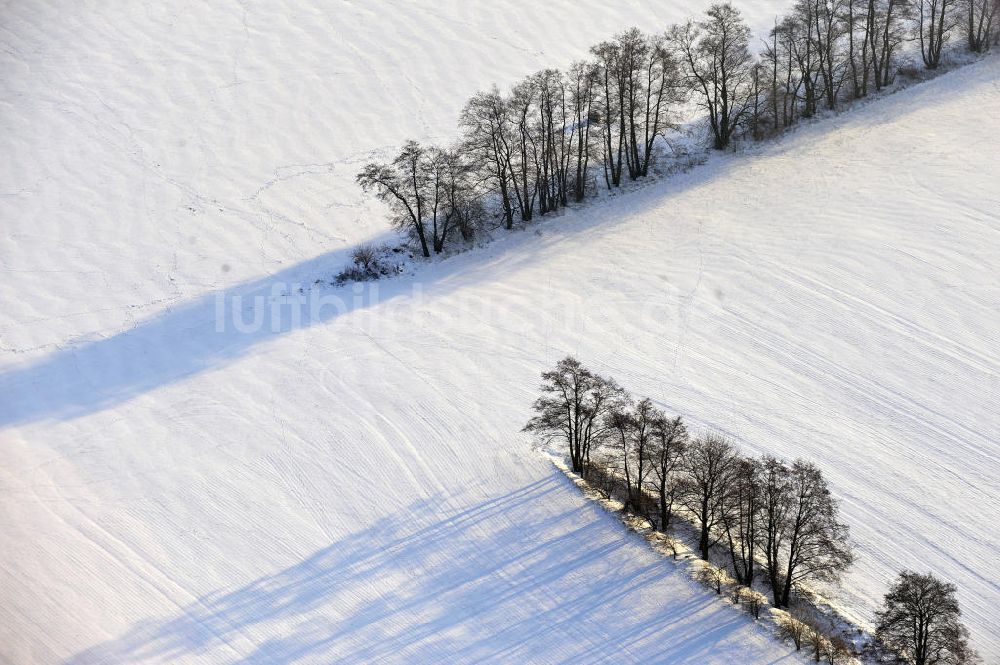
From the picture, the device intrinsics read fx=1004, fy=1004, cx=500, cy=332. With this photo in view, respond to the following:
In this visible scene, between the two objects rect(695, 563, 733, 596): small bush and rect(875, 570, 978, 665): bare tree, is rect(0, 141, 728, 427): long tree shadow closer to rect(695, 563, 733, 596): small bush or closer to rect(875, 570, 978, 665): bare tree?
rect(695, 563, 733, 596): small bush

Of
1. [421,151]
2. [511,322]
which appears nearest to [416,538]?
[511,322]

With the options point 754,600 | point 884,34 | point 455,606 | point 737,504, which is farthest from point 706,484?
point 884,34

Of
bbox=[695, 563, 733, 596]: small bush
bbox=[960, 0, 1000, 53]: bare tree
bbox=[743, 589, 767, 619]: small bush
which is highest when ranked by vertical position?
bbox=[960, 0, 1000, 53]: bare tree

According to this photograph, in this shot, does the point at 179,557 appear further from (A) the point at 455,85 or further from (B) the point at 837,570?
(A) the point at 455,85

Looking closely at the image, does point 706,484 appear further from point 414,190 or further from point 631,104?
point 631,104

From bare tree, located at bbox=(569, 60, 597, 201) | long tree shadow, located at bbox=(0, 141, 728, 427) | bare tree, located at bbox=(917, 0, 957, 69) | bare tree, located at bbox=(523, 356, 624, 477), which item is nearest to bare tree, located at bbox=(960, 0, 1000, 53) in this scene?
bare tree, located at bbox=(917, 0, 957, 69)

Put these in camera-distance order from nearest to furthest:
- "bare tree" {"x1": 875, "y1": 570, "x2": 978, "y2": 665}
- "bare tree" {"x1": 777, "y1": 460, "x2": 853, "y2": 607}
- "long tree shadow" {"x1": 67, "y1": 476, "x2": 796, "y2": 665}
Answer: "bare tree" {"x1": 875, "y1": 570, "x2": 978, "y2": 665}
"bare tree" {"x1": 777, "y1": 460, "x2": 853, "y2": 607}
"long tree shadow" {"x1": 67, "y1": 476, "x2": 796, "y2": 665}
